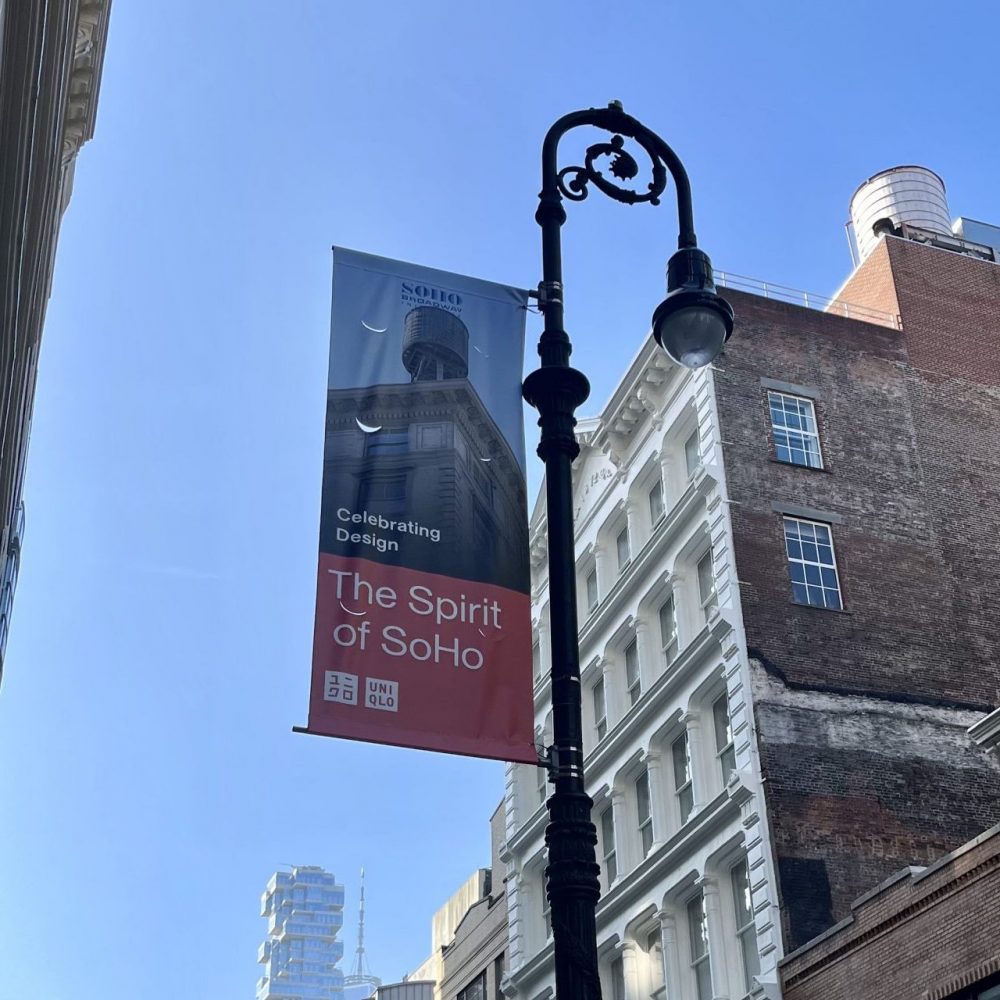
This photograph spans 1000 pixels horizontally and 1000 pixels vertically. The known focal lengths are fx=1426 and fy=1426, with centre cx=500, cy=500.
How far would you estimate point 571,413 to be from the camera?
33.3ft

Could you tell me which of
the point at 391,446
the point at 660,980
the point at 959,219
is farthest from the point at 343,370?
the point at 959,219

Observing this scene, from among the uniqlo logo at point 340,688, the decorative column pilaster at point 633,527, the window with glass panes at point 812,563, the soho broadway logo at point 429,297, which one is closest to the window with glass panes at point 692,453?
the decorative column pilaster at point 633,527

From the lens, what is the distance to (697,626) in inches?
1254

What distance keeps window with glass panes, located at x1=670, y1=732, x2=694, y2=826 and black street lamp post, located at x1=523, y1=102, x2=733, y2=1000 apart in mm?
20298

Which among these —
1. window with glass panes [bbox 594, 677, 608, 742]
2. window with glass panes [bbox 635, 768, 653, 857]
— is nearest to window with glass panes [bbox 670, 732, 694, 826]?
window with glass panes [bbox 635, 768, 653, 857]

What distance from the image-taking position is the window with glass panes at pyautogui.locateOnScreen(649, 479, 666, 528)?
3600 cm

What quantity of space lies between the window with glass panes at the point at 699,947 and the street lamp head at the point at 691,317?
19914 mm

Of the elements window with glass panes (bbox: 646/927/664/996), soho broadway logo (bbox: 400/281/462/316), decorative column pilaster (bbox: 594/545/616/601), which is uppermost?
decorative column pilaster (bbox: 594/545/616/601)

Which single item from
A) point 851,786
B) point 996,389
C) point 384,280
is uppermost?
point 996,389

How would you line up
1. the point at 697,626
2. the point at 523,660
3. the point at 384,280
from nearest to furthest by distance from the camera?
the point at 523,660
the point at 384,280
the point at 697,626

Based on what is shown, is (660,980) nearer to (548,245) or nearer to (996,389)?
(996,389)

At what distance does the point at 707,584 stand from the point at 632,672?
161 inches

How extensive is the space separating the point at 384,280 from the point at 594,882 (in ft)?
18.1

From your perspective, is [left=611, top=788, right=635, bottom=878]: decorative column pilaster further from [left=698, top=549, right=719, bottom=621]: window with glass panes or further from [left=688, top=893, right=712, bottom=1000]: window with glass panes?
[left=698, top=549, right=719, bottom=621]: window with glass panes
